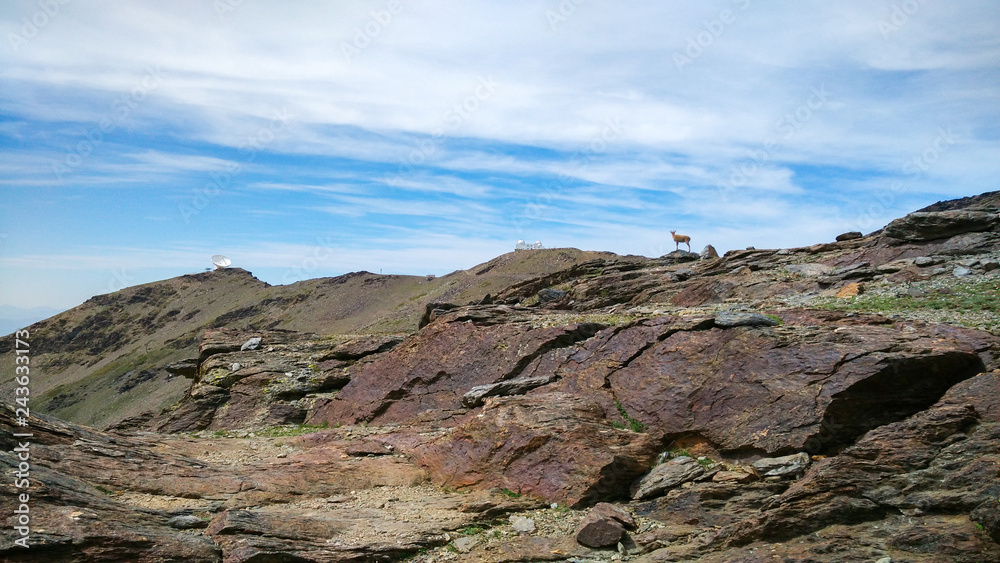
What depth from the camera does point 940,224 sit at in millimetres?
28281

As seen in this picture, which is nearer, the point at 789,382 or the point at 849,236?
the point at 789,382

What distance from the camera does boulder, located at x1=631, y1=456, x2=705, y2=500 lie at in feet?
40.8

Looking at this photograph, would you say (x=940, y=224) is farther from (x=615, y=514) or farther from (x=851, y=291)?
(x=615, y=514)

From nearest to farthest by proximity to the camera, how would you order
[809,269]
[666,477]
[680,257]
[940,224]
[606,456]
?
[666,477] → [606,456] → [940,224] → [809,269] → [680,257]

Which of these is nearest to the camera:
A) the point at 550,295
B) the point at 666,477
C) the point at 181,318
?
the point at 666,477

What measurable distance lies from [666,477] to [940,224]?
2339cm

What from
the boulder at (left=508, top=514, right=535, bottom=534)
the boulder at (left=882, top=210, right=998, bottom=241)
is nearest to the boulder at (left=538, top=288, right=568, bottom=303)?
the boulder at (left=882, top=210, right=998, bottom=241)

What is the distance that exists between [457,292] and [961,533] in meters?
82.2

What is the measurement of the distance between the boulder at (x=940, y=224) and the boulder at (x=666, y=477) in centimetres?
2215

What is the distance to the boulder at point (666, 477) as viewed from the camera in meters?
12.4

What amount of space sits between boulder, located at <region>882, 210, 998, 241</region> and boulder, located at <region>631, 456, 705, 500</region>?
72.7 ft

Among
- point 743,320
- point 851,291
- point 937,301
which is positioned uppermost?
point 851,291

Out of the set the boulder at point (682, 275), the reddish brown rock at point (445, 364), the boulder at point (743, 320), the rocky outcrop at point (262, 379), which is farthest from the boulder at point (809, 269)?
the rocky outcrop at point (262, 379)

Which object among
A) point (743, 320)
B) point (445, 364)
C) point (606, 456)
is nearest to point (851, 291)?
point (743, 320)
